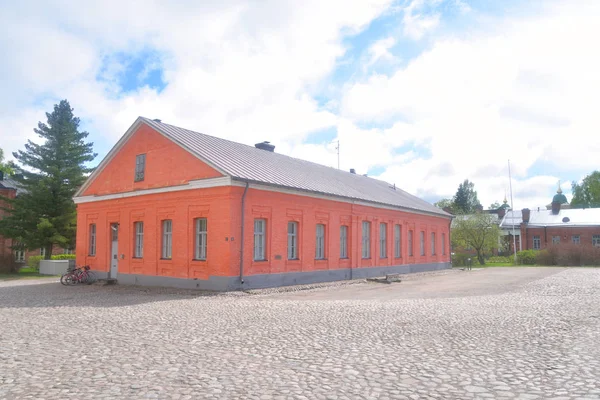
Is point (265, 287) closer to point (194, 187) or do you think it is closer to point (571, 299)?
point (194, 187)

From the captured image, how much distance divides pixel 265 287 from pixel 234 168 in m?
4.83

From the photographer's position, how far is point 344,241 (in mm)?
24656

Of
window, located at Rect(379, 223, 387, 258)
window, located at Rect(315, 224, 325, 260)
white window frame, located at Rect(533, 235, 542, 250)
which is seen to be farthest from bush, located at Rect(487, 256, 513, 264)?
window, located at Rect(315, 224, 325, 260)

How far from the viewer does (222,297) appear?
1650 centimetres

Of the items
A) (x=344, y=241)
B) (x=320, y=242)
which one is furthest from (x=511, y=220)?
(x=320, y=242)

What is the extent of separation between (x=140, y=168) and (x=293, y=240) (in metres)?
7.60

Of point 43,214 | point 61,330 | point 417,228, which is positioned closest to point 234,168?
point 61,330

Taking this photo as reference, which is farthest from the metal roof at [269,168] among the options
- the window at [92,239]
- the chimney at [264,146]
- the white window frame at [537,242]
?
the white window frame at [537,242]

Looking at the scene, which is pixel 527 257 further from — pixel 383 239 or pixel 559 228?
pixel 383 239

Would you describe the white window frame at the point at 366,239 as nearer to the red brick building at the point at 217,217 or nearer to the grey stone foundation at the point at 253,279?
the red brick building at the point at 217,217

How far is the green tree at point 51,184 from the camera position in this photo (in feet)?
105

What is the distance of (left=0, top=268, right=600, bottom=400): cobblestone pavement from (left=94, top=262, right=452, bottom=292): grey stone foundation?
315cm

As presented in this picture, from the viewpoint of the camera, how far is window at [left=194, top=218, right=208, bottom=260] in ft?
63.5

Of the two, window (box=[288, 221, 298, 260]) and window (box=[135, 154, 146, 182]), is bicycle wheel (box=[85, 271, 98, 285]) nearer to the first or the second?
Answer: window (box=[135, 154, 146, 182])
